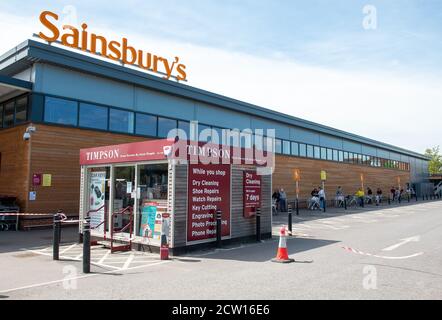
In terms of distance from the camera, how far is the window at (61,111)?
661 inches

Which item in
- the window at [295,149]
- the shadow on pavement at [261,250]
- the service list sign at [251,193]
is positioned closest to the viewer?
the shadow on pavement at [261,250]

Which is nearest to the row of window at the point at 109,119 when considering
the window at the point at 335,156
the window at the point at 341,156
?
the window at the point at 335,156

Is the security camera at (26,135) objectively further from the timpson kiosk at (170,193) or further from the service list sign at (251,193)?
the service list sign at (251,193)

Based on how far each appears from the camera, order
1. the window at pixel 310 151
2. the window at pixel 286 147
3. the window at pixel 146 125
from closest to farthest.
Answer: the window at pixel 146 125
the window at pixel 286 147
the window at pixel 310 151

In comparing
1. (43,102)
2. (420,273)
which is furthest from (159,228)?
(43,102)

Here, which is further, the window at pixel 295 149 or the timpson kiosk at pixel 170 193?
the window at pixel 295 149

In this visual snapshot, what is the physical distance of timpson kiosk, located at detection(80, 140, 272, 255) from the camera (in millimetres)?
10539

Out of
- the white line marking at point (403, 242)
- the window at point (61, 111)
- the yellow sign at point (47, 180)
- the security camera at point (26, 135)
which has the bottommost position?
the white line marking at point (403, 242)

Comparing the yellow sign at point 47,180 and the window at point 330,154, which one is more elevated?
the window at point 330,154

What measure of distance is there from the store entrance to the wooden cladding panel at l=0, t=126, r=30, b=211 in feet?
19.6

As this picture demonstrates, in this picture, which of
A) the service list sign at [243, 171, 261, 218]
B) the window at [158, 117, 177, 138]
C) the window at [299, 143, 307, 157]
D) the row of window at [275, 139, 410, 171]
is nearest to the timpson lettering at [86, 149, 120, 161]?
the service list sign at [243, 171, 261, 218]

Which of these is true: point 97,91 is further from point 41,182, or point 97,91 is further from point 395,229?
point 395,229

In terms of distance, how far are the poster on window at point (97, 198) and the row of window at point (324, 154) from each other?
19.3 meters

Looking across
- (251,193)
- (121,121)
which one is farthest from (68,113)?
(251,193)
